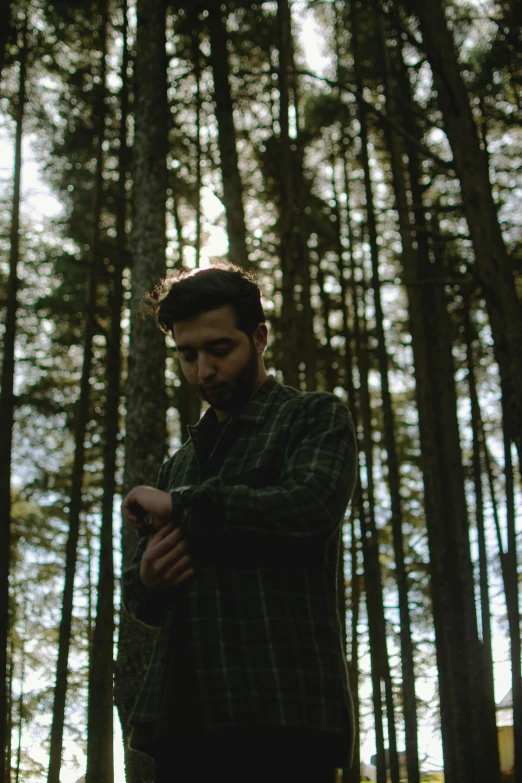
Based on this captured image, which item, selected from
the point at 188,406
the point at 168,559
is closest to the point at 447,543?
the point at 188,406

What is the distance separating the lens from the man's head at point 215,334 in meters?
1.69

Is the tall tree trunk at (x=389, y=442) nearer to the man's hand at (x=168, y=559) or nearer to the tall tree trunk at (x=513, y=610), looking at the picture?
the tall tree trunk at (x=513, y=610)

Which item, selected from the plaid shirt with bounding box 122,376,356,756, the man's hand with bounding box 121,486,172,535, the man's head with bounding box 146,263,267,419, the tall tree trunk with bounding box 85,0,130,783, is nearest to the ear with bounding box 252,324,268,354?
the man's head with bounding box 146,263,267,419

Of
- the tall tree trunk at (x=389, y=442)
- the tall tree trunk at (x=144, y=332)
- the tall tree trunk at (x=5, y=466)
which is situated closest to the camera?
the tall tree trunk at (x=144, y=332)

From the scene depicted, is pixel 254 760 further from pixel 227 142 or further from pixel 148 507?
pixel 227 142

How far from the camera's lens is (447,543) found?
35.7 ft

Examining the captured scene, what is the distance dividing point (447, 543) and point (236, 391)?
9777mm

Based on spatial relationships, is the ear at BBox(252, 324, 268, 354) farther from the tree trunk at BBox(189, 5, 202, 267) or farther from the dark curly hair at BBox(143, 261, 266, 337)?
the tree trunk at BBox(189, 5, 202, 267)

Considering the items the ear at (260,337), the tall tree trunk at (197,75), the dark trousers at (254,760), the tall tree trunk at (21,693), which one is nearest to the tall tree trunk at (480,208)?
the ear at (260,337)

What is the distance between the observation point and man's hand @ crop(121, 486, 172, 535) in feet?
4.81

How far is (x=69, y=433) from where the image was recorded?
12.8 metres

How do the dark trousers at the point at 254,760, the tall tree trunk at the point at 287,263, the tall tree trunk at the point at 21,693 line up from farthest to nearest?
the tall tree trunk at the point at 21,693 → the tall tree trunk at the point at 287,263 → the dark trousers at the point at 254,760

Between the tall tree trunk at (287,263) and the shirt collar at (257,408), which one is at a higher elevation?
the tall tree trunk at (287,263)

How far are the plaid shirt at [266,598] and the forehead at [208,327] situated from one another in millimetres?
295
